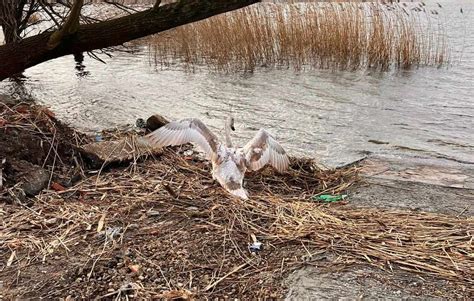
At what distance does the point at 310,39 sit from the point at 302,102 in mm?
2733

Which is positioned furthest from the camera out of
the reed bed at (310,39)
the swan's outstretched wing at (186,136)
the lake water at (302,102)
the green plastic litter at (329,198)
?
the reed bed at (310,39)

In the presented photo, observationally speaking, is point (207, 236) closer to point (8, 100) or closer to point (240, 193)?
point (240, 193)

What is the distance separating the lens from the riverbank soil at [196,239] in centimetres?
311

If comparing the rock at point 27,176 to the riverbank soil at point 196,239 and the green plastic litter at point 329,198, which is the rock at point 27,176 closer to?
the riverbank soil at point 196,239

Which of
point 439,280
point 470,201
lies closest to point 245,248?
point 439,280

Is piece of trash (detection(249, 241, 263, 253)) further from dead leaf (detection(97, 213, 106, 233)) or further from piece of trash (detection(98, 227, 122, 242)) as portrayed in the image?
dead leaf (detection(97, 213, 106, 233))

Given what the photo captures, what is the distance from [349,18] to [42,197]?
8.65 m

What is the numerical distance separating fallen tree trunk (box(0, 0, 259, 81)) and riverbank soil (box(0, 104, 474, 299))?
1155 mm

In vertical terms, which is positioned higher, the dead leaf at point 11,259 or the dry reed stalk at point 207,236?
the dead leaf at point 11,259

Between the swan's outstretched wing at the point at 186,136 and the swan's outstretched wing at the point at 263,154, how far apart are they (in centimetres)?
32

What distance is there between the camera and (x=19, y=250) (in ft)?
11.5

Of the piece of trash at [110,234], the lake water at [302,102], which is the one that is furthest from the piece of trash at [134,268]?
the lake water at [302,102]

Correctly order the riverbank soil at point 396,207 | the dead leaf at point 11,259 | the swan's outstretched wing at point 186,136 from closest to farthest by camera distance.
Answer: the riverbank soil at point 396,207
the dead leaf at point 11,259
the swan's outstretched wing at point 186,136

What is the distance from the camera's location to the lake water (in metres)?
7.38
